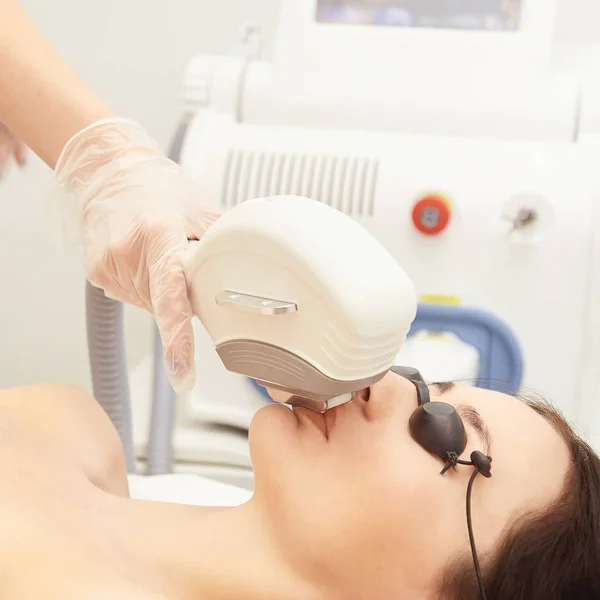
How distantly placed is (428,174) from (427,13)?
1.24 ft

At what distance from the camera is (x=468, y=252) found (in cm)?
147

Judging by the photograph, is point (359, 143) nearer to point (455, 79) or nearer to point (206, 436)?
point (455, 79)

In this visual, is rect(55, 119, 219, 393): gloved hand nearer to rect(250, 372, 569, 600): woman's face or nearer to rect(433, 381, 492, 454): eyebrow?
rect(250, 372, 569, 600): woman's face

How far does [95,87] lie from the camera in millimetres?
2357

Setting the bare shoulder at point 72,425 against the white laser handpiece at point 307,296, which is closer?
the white laser handpiece at point 307,296

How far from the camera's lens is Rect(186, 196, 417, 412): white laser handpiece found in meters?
0.75

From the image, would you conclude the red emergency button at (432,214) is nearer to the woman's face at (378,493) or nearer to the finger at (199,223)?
the finger at (199,223)

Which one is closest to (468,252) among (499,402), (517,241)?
(517,241)

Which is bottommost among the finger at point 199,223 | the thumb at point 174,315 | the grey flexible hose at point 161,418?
the grey flexible hose at point 161,418

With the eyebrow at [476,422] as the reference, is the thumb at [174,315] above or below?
above

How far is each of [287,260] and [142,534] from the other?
410mm

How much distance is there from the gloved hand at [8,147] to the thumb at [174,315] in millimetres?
537

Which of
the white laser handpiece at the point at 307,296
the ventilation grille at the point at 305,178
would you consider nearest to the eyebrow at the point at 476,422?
the white laser handpiece at the point at 307,296

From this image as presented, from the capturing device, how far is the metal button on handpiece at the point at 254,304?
780mm
